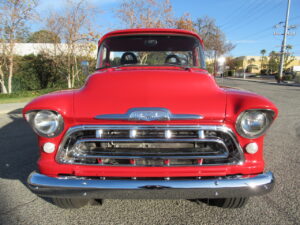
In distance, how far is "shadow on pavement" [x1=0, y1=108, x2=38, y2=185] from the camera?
3.19 metres

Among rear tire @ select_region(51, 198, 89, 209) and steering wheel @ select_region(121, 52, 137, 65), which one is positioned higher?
steering wheel @ select_region(121, 52, 137, 65)

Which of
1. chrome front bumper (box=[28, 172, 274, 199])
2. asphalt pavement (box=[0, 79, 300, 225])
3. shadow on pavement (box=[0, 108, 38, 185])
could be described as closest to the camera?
chrome front bumper (box=[28, 172, 274, 199])

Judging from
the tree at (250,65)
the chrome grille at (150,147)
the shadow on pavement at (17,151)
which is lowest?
the shadow on pavement at (17,151)

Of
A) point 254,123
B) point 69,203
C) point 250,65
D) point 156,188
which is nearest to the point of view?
point 156,188

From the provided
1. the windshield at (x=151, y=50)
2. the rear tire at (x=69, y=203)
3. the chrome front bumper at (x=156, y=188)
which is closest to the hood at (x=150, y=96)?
the chrome front bumper at (x=156, y=188)

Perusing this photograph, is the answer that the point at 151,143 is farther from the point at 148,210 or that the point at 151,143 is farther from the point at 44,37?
the point at 44,37

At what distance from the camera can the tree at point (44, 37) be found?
1308 cm

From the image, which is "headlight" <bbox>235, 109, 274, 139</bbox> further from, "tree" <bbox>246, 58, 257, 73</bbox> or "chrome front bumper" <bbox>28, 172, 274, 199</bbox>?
"tree" <bbox>246, 58, 257, 73</bbox>

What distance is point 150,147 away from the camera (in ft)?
6.28

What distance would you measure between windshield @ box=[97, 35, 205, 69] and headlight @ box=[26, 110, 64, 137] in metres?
1.48

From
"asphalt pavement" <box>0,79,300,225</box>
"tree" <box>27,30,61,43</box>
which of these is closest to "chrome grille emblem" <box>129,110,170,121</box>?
"asphalt pavement" <box>0,79,300,225</box>

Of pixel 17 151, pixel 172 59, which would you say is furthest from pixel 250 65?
pixel 17 151

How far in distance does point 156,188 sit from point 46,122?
1.08 metres

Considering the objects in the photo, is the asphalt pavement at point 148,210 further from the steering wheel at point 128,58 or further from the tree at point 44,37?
the tree at point 44,37
